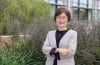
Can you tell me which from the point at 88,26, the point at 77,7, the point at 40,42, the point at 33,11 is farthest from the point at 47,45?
the point at 77,7

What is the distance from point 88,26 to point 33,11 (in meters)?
8.51

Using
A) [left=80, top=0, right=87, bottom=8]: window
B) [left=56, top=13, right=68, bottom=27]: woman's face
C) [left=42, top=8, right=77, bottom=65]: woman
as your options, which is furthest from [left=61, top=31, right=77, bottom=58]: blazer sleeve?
[left=80, top=0, right=87, bottom=8]: window

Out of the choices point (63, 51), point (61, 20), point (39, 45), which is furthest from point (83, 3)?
point (63, 51)

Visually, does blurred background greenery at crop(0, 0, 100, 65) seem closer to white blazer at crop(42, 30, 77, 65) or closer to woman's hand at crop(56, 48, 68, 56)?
white blazer at crop(42, 30, 77, 65)

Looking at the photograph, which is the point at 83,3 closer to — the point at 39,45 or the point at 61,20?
the point at 39,45

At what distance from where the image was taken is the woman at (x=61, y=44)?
4.55 meters

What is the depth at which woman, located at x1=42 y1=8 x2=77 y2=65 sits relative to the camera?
455 centimetres

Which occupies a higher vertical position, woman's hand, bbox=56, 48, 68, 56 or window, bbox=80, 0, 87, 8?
window, bbox=80, 0, 87, 8

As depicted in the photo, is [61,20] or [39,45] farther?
[39,45]

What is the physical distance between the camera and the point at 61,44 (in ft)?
15.1

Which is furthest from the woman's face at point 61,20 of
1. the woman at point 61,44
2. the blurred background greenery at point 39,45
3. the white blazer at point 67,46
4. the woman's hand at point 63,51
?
the blurred background greenery at point 39,45

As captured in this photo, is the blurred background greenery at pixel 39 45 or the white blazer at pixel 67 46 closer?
the white blazer at pixel 67 46

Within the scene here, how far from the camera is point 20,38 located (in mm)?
9500

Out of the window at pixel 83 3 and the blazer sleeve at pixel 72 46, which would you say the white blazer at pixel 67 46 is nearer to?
the blazer sleeve at pixel 72 46
